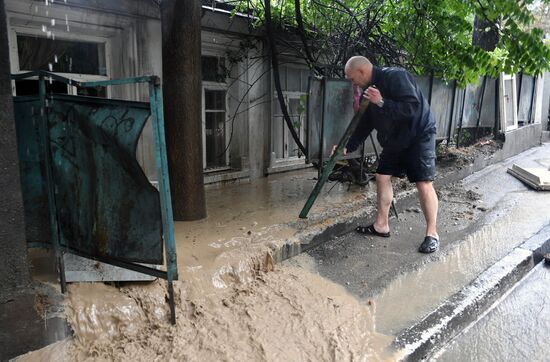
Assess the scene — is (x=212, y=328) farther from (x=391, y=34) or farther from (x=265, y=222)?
(x=391, y=34)

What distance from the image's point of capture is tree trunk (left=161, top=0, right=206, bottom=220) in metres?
4.25

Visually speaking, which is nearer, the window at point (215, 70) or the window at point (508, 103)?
the window at point (215, 70)

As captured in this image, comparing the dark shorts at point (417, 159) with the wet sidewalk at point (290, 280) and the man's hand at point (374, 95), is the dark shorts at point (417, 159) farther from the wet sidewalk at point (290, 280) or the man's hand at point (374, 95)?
the wet sidewalk at point (290, 280)

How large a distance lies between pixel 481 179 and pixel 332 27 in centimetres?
397

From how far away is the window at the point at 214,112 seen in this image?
23.2 feet

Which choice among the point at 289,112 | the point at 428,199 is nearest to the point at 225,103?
the point at 289,112

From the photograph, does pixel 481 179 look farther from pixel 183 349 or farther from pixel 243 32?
pixel 183 349

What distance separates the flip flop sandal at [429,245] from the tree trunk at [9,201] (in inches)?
142

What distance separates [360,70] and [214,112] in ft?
11.4

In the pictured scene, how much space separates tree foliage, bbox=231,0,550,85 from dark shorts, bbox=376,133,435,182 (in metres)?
1.83

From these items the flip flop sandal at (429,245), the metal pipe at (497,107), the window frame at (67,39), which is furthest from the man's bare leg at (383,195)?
the metal pipe at (497,107)

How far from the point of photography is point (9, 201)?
2.37m

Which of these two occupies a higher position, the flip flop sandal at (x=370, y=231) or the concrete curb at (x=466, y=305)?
the flip flop sandal at (x=370, y=231)

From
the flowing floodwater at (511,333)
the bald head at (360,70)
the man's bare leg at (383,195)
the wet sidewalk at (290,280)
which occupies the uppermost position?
the bald head at (360,70)
